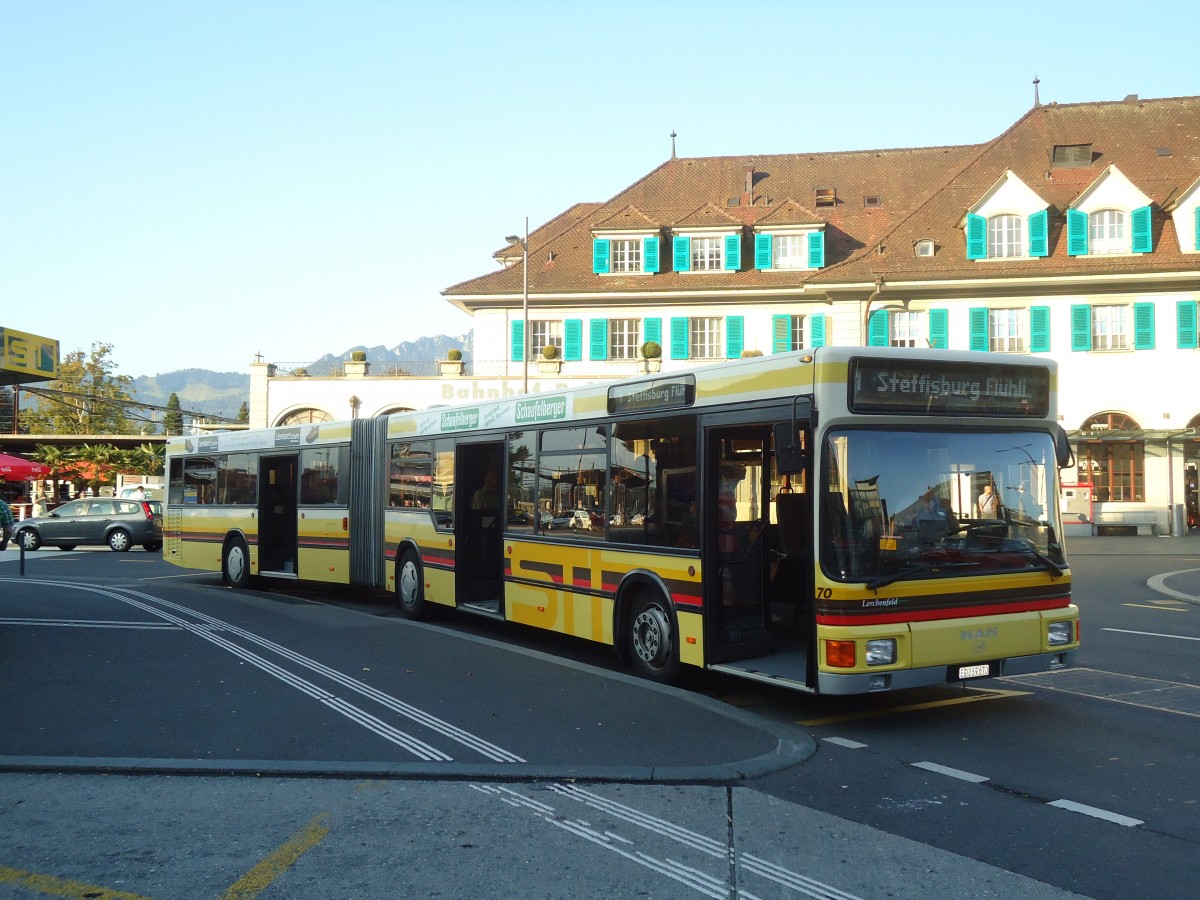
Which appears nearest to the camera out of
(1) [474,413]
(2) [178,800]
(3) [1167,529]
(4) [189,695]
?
(2) [178,800]

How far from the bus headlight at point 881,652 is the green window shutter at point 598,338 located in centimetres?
3396

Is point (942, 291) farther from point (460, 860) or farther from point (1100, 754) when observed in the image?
point (460, 860)

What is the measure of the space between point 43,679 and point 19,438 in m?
55.6

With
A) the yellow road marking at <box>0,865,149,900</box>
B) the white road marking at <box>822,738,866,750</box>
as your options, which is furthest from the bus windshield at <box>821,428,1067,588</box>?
the yellow road marking at <box>0,865,149,900</box>

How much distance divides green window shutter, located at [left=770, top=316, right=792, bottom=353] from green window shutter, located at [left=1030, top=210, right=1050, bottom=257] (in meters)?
8.36

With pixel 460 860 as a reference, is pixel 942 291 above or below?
above

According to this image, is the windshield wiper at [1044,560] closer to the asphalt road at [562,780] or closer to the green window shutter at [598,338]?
the asphalt road at [562,780]

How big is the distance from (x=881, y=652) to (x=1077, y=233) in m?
33.5

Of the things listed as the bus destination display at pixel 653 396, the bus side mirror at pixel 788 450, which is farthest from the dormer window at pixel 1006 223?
the bus side mirror at pixel 788 450

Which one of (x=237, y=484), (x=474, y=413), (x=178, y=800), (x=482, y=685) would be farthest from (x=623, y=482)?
(x=237, y=484)

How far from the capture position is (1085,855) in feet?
17.5

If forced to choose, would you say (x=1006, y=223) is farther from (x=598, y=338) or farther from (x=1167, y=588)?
(x=1167, y=588)

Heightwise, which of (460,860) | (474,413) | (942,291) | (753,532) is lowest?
(460,860)

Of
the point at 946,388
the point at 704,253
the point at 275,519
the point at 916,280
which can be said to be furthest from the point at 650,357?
the point at 946,388
